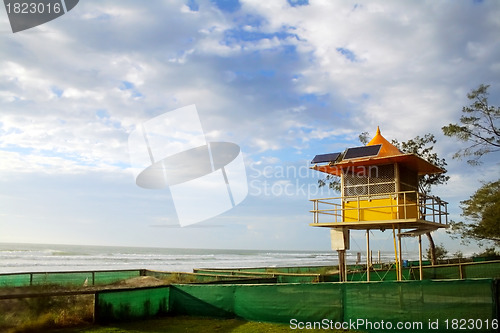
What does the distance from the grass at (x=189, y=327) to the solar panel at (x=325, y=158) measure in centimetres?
984

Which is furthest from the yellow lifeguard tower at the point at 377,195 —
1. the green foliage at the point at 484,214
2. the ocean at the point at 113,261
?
the ocean at the point at 113,261

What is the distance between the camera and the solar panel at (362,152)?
65.3 feet

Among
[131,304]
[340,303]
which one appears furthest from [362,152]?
[131,304]

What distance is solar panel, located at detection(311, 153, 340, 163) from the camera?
20822 millimetres

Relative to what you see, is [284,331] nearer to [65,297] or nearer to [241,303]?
[241,303]

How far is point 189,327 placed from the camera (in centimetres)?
1267

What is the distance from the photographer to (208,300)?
555 inches

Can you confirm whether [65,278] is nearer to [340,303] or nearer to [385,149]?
[340,303]

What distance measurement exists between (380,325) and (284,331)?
2.42 metres

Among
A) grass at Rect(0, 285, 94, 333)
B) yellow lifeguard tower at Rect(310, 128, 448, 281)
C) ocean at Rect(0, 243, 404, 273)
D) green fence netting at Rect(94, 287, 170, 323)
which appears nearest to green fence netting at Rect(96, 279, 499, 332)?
green fence netting at Rect(94, 287, 170, 323)

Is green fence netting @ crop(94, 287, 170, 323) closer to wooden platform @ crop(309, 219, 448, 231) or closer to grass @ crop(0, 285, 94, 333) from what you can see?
grass @ crop(0, 285, 94, 333)

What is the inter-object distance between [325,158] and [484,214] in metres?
23.7

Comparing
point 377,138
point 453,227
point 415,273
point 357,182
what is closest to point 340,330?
point 357,182

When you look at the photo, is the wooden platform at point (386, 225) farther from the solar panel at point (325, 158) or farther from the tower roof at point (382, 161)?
the solar panel at point (325, 158)
